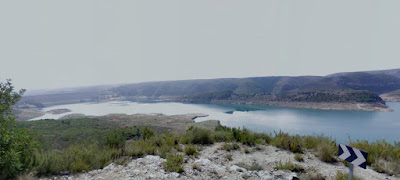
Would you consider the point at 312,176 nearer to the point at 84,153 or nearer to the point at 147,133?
the point at 84,153

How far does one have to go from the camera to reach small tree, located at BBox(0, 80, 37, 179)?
121 inches

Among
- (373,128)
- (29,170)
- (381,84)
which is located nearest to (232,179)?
(29,170)

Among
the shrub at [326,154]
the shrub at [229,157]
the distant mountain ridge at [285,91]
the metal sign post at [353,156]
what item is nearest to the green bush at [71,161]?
the shrub at [229,157]

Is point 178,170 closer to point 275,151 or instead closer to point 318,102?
point 275,151

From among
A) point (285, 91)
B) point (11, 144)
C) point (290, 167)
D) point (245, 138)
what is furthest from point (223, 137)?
point (285, 91)

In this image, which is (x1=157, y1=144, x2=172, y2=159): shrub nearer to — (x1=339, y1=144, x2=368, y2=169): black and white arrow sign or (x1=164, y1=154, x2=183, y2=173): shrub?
(x1=164, y1=154, x2=183, y2=173): shrub

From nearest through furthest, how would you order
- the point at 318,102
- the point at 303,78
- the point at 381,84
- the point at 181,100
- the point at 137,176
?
the point at 137,176
the point at 318,102
the point at 381,84
the point at 181,100
the point at 303,78

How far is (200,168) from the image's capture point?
4059 millimetres

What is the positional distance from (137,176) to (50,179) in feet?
4.97

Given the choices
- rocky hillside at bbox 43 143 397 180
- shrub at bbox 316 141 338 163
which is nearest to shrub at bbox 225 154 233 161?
rocky hillside at bbox 43 143 397 180

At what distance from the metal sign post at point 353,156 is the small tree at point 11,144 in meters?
5.20

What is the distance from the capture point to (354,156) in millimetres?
2881

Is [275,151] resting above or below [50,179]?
below

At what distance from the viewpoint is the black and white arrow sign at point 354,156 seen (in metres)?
2.74
